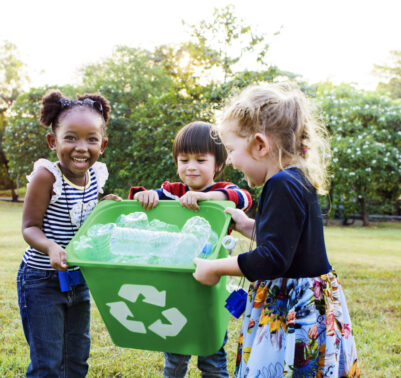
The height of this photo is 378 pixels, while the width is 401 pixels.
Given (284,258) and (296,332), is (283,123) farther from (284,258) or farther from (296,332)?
(296,332)

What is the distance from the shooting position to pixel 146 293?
1469 millimetres

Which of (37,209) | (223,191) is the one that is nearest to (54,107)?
(37,209)

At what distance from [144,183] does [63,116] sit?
7.39 metres

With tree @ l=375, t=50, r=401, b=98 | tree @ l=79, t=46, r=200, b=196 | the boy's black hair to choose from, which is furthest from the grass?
tree @ l=375, t=50, r=401, b=98

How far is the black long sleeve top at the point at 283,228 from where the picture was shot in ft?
4.15

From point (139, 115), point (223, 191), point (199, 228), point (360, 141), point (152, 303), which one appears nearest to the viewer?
point (152, 303)

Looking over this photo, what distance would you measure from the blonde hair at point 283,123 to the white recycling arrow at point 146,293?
64 cm

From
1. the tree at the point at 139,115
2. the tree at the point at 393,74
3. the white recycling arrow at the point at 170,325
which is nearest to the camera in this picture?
the white recycling arrow at the point at 170,325

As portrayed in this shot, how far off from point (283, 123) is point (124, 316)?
963mm

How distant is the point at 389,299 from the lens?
12.7 feet

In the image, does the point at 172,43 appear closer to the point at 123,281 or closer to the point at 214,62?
the point at 214,62

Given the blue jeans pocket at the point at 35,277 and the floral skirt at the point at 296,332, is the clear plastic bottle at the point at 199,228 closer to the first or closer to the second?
the floral skirt at the point at 296,332

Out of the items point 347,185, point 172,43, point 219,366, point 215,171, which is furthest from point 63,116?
point 172,43

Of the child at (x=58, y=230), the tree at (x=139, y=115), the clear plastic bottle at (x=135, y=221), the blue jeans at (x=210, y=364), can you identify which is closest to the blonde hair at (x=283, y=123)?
the clear plastic bottle at (x=135, y=221)
